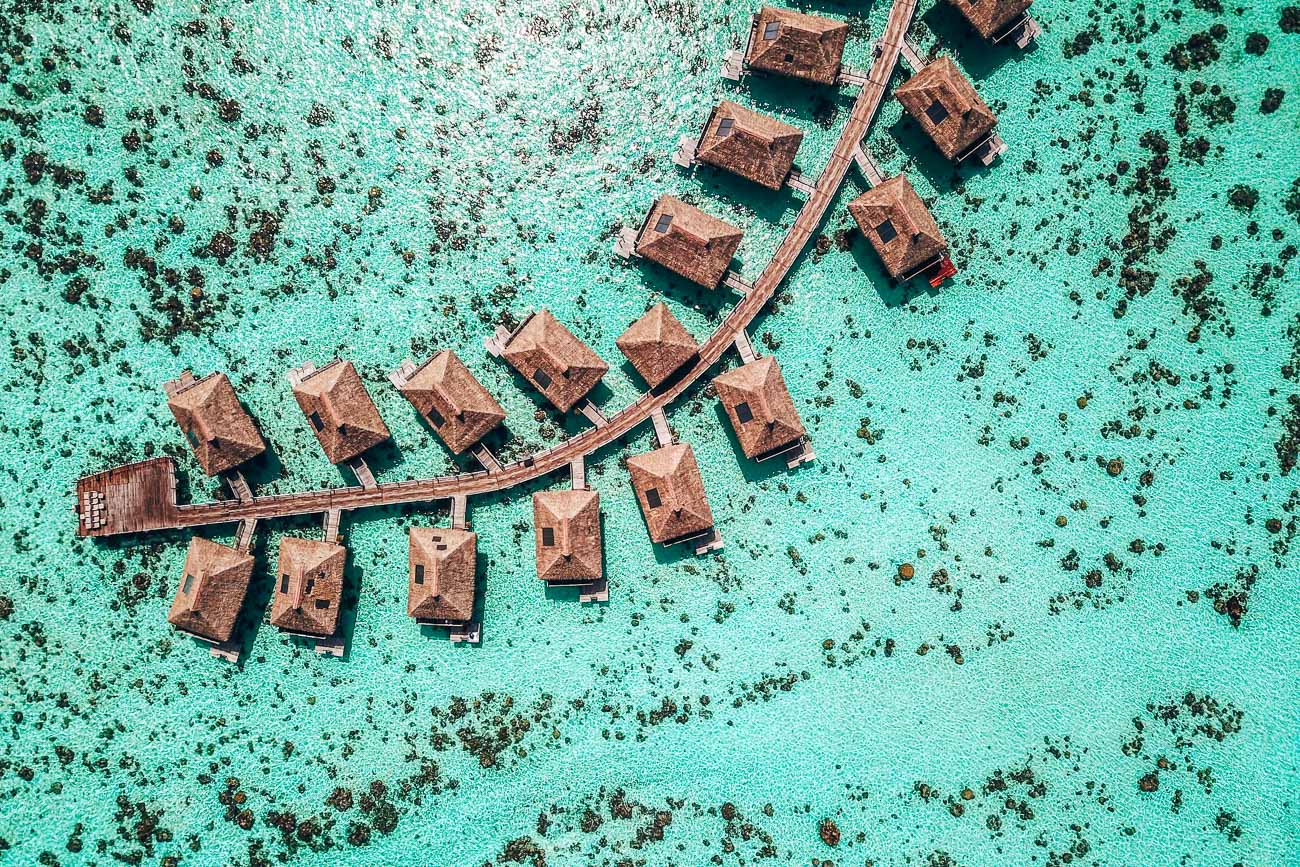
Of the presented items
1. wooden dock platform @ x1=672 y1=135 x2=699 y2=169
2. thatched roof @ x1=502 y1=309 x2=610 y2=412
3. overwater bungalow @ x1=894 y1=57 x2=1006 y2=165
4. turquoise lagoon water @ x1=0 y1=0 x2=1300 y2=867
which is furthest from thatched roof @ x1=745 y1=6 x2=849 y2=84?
thatched roof @ x1=502 y1=309 x2=610 y2=412

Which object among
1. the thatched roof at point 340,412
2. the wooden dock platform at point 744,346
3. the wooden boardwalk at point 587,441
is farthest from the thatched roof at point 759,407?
the thatched roof at point 340,412

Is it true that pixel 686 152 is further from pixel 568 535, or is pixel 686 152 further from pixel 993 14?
pixel 568 535

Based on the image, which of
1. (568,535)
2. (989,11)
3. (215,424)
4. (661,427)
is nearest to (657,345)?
(661,427)

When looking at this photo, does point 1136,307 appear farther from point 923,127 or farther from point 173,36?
point 173,36

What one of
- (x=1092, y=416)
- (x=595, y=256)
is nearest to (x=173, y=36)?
(x=595, y=256)

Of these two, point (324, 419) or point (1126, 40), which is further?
point (1126, 40)

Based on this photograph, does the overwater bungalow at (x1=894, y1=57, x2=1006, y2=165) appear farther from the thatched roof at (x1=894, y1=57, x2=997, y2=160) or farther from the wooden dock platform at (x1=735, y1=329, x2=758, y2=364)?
the wooden dock platform at (x1=735, y1=329, x2=758, y2=364)
